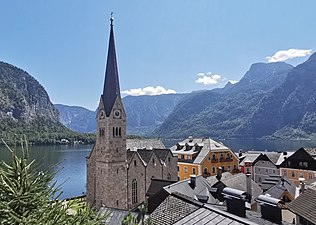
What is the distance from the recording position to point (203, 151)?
4816cm

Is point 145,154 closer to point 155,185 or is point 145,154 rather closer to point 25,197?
point 155,185

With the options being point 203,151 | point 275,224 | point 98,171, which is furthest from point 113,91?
point 275,224

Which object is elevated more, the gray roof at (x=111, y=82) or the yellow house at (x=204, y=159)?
Result: the gray roof at (x=111, y=82)

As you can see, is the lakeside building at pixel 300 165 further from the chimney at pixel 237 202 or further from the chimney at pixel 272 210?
the chimney at pixel 237 202

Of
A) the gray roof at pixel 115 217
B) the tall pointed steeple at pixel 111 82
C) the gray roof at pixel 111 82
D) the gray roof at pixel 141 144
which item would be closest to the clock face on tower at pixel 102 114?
the gray roof at pixel 111 82

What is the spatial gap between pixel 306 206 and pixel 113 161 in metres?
21.9

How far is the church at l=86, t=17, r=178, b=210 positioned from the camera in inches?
1265

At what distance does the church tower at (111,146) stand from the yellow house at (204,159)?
16.9m

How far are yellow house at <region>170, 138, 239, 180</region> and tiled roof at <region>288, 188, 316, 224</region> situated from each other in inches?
1246

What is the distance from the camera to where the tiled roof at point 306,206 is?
41.7 ft

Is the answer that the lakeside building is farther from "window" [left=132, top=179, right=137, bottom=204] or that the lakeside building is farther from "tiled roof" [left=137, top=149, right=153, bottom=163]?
"window" [left=132, top=179, right=137, bottom=204]

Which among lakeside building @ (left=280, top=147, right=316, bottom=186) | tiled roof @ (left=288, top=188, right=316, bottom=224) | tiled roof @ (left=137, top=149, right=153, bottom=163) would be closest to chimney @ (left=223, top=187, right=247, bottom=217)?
tiled roof @ (left=288, top=188, right=316, bottom=224)

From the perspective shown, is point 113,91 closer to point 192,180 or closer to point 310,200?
point 192,180

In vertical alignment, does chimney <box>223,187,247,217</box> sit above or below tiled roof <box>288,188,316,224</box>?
above
